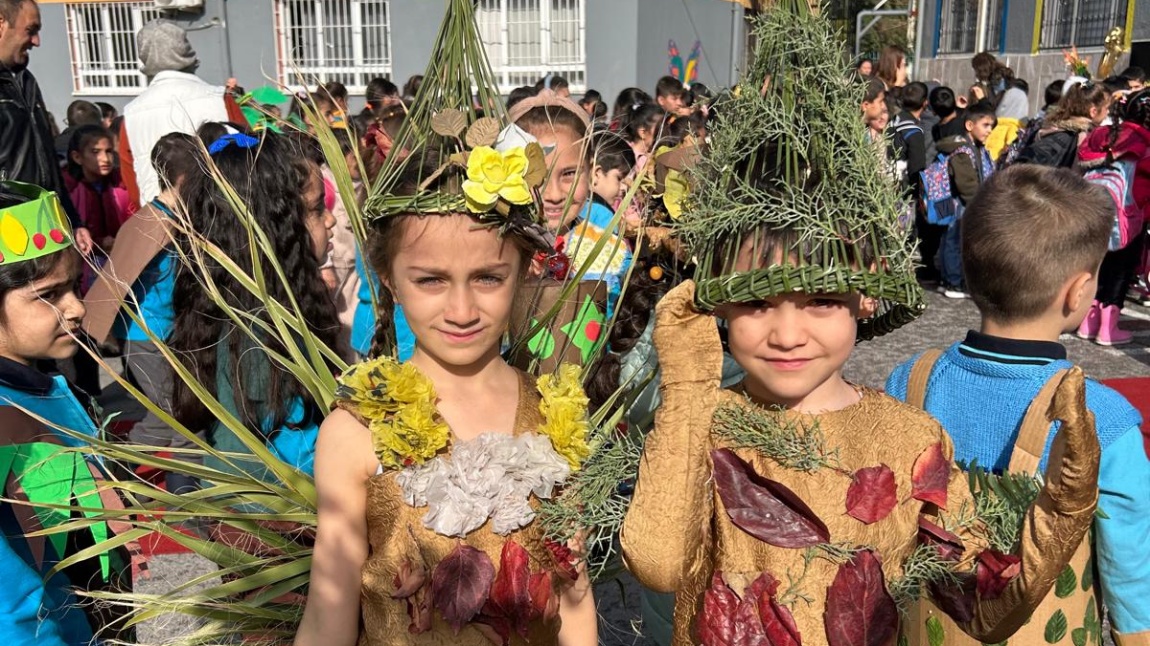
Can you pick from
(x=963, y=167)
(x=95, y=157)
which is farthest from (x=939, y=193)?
(x=95, y=157)

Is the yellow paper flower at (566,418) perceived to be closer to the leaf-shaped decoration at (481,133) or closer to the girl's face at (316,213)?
the leaf-shaped decoration at (481,133)

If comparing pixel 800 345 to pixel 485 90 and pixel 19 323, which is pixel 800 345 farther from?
pixel 19 323

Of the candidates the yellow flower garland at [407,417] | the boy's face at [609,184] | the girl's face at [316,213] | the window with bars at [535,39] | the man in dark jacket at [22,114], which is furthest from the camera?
the window with bars at [535,39]

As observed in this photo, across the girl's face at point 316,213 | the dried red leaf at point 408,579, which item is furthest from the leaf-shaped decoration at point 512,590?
the girl's face at point 316,213

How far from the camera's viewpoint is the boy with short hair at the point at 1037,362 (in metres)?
1.88

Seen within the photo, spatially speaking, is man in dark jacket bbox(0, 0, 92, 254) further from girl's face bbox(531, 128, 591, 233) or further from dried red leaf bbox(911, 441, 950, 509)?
dried red leaf bbox(911, 441, 950, 509)

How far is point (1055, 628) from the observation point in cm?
188

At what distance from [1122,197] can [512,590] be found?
6.12m

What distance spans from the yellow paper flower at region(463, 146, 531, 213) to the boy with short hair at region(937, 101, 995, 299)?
7099 mm

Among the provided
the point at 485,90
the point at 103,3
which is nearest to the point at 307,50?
the point at 103,3

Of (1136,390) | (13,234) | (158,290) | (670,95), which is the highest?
(670,95)

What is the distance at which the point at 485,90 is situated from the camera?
1.86 meters

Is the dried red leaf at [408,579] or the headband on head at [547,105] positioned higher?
the headband on head at [547,105]

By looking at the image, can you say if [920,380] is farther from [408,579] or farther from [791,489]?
[408,579]
